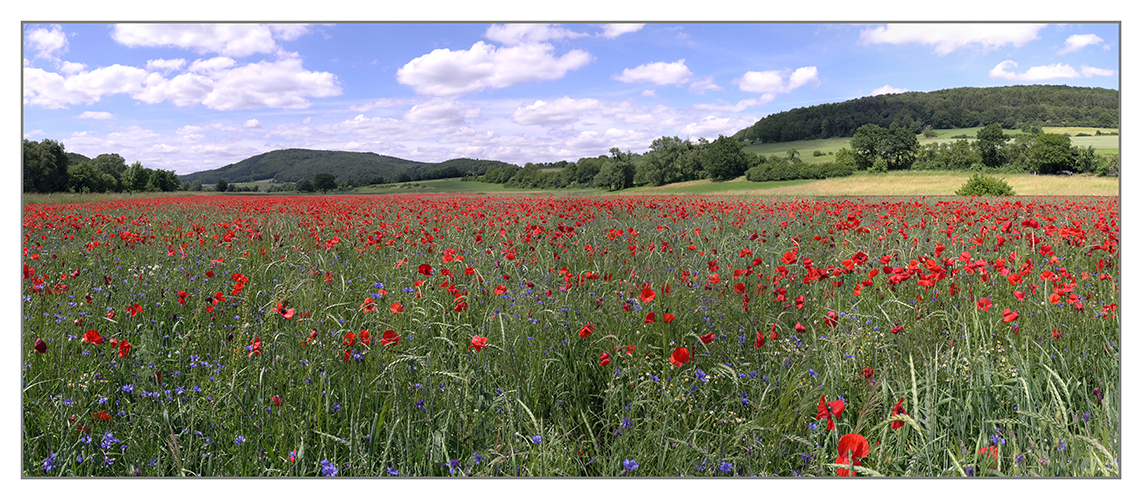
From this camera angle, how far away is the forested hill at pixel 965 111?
12.5 feet

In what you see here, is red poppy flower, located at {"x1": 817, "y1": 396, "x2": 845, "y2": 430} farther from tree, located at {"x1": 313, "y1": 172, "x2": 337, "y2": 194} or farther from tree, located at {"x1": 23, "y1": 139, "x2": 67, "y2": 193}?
tree, located at {"x1": 313, "y1": 172, "x2": 337, "y2": 194}

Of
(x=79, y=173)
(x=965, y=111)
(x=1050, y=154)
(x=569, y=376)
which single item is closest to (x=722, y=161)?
(x=1050, y=154)

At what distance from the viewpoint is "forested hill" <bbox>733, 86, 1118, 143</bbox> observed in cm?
380

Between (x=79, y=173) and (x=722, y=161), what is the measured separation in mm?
30932

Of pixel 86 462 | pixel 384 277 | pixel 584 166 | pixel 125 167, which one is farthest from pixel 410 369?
pixel 584 166

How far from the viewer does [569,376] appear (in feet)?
7.31

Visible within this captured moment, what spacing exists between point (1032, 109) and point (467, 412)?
7.02 meters

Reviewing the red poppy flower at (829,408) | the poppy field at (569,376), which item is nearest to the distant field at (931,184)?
the poppy field at (569,376)

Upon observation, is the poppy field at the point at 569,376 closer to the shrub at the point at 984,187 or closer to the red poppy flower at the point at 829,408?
the red poppy flower at the point at 829,408

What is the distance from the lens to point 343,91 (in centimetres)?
338

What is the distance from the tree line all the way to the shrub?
13.9 meters

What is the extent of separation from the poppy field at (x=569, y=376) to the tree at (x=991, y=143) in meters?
5.47

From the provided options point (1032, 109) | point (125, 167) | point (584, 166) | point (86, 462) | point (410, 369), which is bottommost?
point (86, 462)
